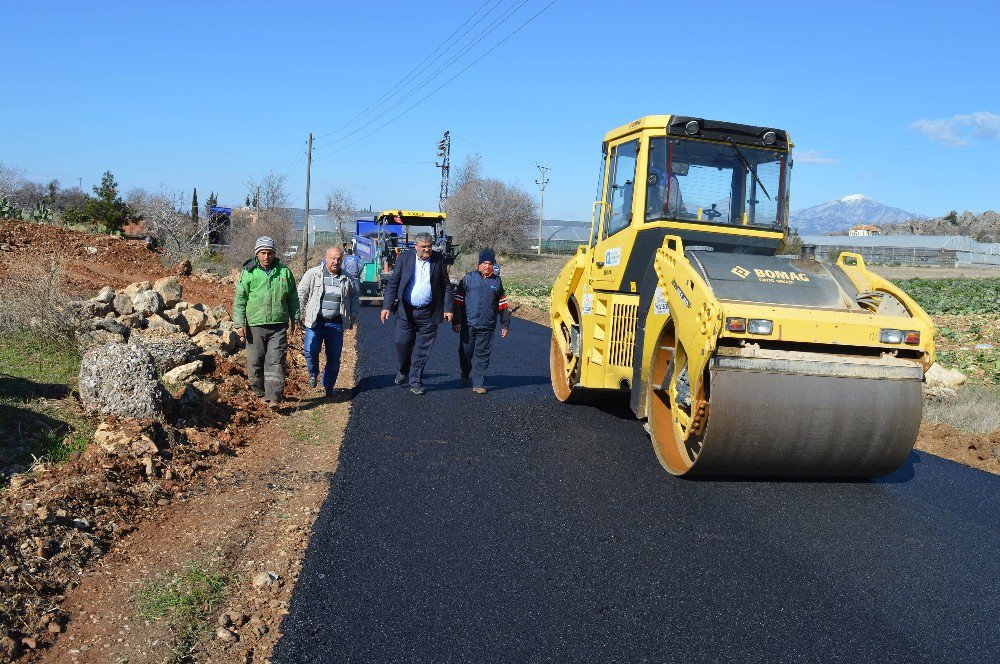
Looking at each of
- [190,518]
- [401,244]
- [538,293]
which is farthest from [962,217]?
[190,518]

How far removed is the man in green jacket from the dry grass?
7.03 metres

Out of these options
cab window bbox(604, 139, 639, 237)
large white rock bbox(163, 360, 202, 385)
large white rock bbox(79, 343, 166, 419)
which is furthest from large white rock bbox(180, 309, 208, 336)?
cab window bbox(604, 139, 639, 237)

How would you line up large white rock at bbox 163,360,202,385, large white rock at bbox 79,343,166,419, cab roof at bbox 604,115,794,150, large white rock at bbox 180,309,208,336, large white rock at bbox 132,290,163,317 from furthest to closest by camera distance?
1. large white rock at bbox 180,309,208,336
2. large white rock at bbox 132,290,163,317
3. large white rock at bbox 163,360,202,385
4. cab roof at bbox 604,115,794,150
5. large white rock at bbox 79,343,166,419

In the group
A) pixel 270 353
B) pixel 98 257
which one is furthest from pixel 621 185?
pixel 98 257

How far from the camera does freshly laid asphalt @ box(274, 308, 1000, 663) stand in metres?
4.04

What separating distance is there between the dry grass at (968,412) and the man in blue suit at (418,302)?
5.60 meters

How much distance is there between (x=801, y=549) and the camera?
17.2 feet

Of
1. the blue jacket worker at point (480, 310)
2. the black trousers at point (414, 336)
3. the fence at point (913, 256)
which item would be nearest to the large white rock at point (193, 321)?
the black trousers at point (414, 336)

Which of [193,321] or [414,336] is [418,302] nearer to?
[414,336]

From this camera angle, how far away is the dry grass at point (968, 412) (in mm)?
Result: 9492

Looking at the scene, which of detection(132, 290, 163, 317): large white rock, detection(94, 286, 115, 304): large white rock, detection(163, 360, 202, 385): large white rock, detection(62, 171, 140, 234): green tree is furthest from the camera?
detection(62, 171, 140, 234): green tree

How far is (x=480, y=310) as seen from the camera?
33.3 feet

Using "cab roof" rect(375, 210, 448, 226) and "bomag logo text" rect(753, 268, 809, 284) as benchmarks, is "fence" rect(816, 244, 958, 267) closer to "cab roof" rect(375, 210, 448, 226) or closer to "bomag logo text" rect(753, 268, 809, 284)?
"cab roof" rect(375, 210, 448, 226)

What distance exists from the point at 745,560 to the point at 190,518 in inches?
136
